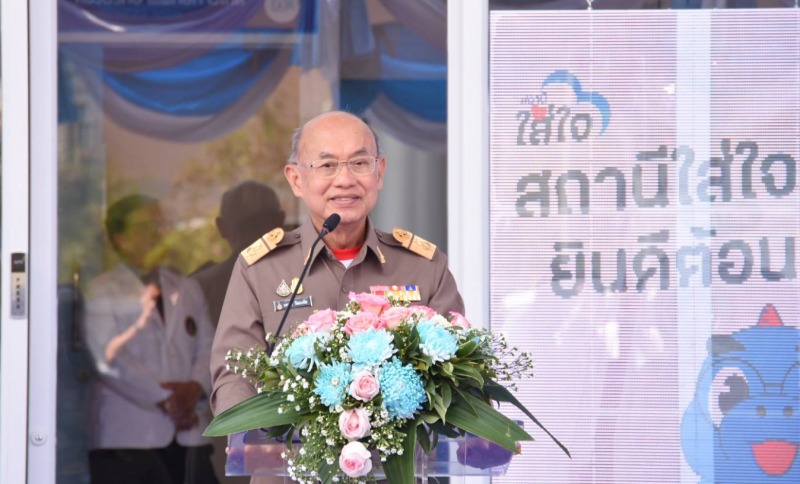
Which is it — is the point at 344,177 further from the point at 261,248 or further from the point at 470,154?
the point at 470,154

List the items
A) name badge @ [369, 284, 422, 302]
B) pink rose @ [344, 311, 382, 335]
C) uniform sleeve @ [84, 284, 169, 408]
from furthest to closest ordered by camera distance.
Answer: uniform sleeve @ [84, 284, 169, 408] → name badge @ [369, 284, 422, 302] → pink rose @ [344, 311, 382, 335]

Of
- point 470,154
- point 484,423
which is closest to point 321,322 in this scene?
point 484,423

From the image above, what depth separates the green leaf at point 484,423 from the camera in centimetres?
210

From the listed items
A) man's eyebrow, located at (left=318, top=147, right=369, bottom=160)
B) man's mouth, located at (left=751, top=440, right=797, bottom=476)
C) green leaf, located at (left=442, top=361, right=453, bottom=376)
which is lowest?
man's mouth, located at (left=751, top=440, right=797, bottom=476)

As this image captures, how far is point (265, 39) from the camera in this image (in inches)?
219

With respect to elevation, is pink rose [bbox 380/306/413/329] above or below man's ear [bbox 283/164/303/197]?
below

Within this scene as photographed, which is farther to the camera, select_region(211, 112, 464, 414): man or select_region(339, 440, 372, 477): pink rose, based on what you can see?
select_region(211, 112, 464, 414): man

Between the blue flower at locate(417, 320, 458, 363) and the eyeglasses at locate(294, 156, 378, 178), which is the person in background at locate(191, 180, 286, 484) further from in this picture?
the blue flower at locate(417, 320, 458, 363)

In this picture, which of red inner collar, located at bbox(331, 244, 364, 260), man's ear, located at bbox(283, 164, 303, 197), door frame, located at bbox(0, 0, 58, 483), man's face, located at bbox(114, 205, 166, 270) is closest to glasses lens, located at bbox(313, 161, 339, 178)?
man's ear, located at bbox(283, 164, 303, 197)

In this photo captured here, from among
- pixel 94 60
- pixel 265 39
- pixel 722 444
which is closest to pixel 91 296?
pixel 94 60

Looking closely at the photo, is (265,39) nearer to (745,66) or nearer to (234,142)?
(234,142)

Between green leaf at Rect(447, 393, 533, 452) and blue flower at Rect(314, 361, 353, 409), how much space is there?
0.21 m

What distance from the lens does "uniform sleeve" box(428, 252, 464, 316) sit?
9.82 ft

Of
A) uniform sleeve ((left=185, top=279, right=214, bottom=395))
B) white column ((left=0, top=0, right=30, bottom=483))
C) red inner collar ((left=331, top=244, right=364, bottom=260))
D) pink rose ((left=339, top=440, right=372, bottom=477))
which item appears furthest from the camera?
uniform sleeve ((left=185, top=279, right=214, bottom=395))
